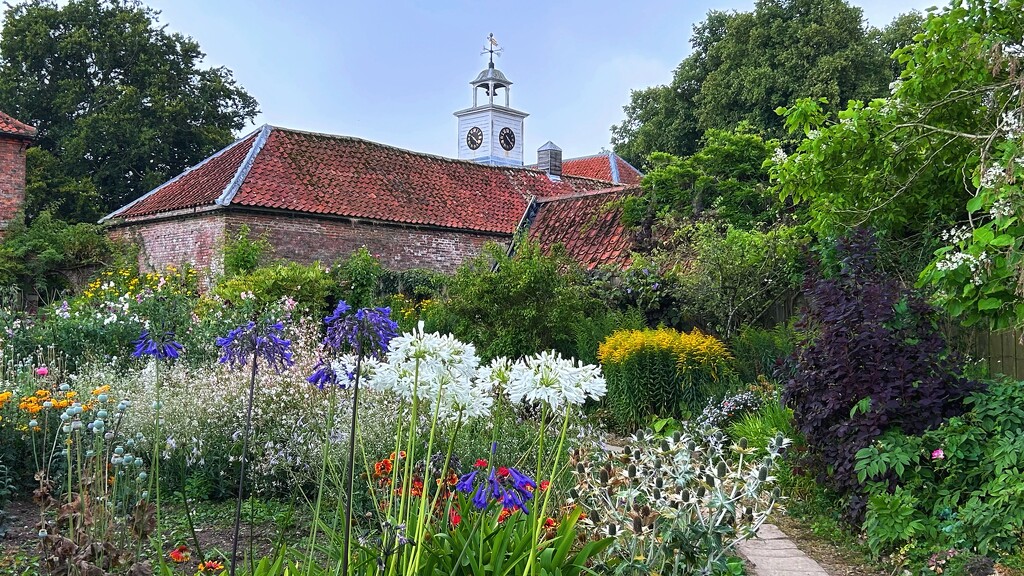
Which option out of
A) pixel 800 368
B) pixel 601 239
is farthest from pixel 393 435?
pixel 601 239

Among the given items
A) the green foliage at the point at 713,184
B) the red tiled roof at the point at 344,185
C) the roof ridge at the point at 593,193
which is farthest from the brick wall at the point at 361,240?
the green foliage at the point at 713,184

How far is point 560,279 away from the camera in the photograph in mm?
11234

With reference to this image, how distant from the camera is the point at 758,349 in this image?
9398mm

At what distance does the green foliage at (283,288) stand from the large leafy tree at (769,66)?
13306 mm

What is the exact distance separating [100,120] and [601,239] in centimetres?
2126

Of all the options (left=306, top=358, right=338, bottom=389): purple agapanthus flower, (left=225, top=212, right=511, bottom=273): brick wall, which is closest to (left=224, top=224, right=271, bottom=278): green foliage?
(left=225, top=212, right=511, bottom=273): brick wall

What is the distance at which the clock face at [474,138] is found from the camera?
41.9 meters

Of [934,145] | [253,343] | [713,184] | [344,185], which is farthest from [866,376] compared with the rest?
[344,185]

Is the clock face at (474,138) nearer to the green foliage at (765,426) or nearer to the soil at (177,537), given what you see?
Answer: the green foliage at (765,426)

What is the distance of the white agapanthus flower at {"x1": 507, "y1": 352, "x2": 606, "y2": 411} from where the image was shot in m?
2.58

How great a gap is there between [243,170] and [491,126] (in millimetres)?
24477

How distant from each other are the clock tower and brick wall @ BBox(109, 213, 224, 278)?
22864 millimetres

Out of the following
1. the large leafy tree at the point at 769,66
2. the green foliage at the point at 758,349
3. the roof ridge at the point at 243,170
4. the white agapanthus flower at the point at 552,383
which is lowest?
the green foliage at the point at 758,349

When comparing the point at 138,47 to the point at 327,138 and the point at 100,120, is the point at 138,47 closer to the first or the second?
the point at 100,120
